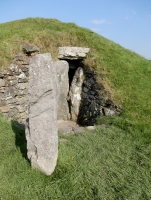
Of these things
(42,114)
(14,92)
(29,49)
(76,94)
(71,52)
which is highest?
(29,49)

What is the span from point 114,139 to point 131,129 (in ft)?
3.07

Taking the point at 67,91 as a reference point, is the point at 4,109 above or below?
below

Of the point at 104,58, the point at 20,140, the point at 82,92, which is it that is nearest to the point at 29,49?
the point at 82,92

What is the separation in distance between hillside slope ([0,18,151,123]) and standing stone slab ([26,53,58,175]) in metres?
4.58

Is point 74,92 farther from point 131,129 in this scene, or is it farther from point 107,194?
point 107,194

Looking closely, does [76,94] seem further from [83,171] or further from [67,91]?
[83,171]

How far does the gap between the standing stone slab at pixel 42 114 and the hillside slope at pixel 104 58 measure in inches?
180

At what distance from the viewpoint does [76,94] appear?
11.9 metres

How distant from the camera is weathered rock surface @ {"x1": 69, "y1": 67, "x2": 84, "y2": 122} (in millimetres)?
11805

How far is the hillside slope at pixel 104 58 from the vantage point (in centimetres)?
934

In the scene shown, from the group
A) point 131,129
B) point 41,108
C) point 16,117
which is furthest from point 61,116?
point 41,108

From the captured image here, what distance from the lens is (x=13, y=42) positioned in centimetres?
1042

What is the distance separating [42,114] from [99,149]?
2.29 meters

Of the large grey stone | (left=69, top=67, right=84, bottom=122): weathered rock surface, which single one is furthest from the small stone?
(left=69, top=67, right=84, bottom=122): weathered rock surface
